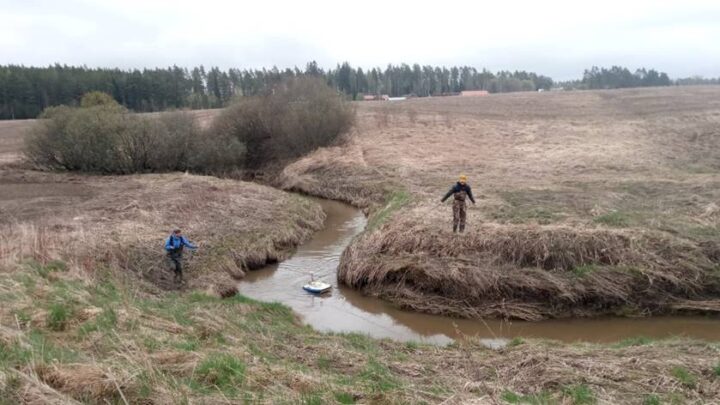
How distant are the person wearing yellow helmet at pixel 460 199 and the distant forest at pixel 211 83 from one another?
86.5 ft

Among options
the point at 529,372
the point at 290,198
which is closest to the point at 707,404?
the point at 529,372

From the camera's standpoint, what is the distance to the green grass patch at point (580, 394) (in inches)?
246

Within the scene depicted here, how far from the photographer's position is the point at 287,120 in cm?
3547

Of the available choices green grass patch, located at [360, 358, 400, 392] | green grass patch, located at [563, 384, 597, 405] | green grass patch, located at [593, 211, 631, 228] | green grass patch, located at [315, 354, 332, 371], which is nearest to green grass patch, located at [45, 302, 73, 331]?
green grass patch, located at [315, 354, 332, 371]

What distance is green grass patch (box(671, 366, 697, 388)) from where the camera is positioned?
266 inches

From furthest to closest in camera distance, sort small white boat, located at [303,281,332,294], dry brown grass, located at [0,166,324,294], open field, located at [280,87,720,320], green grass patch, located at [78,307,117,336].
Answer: small white boat, located at [303,281,332,294], dry brown grass, located at [0,166,324,294], open field, located at [280,87,720,320], green grass patch, located at [78,307,117,336]

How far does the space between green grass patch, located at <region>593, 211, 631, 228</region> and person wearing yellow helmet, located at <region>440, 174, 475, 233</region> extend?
367cm

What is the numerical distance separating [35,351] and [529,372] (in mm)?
6106

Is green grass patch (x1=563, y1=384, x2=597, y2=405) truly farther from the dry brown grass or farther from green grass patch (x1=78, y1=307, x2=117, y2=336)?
the dry brown grass

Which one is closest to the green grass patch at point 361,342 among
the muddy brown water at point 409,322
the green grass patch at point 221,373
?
the muddy brown water at point 409,322

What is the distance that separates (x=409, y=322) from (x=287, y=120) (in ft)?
81.9

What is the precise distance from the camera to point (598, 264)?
1314cm

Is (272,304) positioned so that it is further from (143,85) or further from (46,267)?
(143,85)

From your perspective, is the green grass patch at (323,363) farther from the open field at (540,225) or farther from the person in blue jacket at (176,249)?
the person in blue jacket at (176,249)
